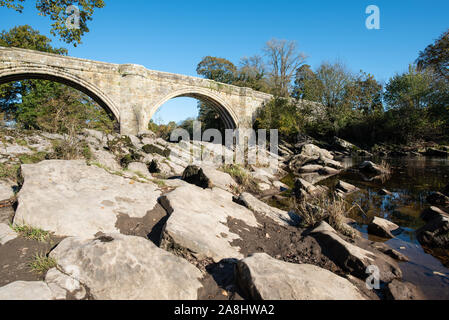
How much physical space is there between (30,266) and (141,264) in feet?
3.35

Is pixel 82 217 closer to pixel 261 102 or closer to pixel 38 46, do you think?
pixel 261 102

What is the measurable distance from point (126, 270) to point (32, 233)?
141 centimetres

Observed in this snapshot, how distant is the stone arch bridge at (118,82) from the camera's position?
1118 centimetres

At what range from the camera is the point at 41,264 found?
2047mm

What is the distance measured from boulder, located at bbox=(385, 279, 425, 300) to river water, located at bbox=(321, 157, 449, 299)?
0.49 ft

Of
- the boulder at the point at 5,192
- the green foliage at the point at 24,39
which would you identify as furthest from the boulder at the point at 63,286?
the green foliage at the point at 24,39

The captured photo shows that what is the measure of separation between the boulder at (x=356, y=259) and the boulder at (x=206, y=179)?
2965 millimetres

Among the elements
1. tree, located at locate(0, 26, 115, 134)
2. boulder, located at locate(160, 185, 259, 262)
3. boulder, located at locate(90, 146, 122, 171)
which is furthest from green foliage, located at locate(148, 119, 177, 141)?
boulder, located at locate(160, 185, 259, 262)

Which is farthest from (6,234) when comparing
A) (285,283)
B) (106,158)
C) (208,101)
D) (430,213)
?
(208,101)

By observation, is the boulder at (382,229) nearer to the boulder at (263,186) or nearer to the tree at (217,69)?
the boulder at (263,186)

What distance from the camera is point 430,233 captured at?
3.87m

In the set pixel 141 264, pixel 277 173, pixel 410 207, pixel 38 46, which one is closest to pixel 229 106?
pixel 277 173

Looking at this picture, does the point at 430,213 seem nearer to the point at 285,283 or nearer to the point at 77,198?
the point at 285,283

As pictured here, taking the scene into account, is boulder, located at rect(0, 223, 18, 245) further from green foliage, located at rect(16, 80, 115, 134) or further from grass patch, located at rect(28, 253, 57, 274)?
green foliage, located at rect(16, 80, 115, 134)
